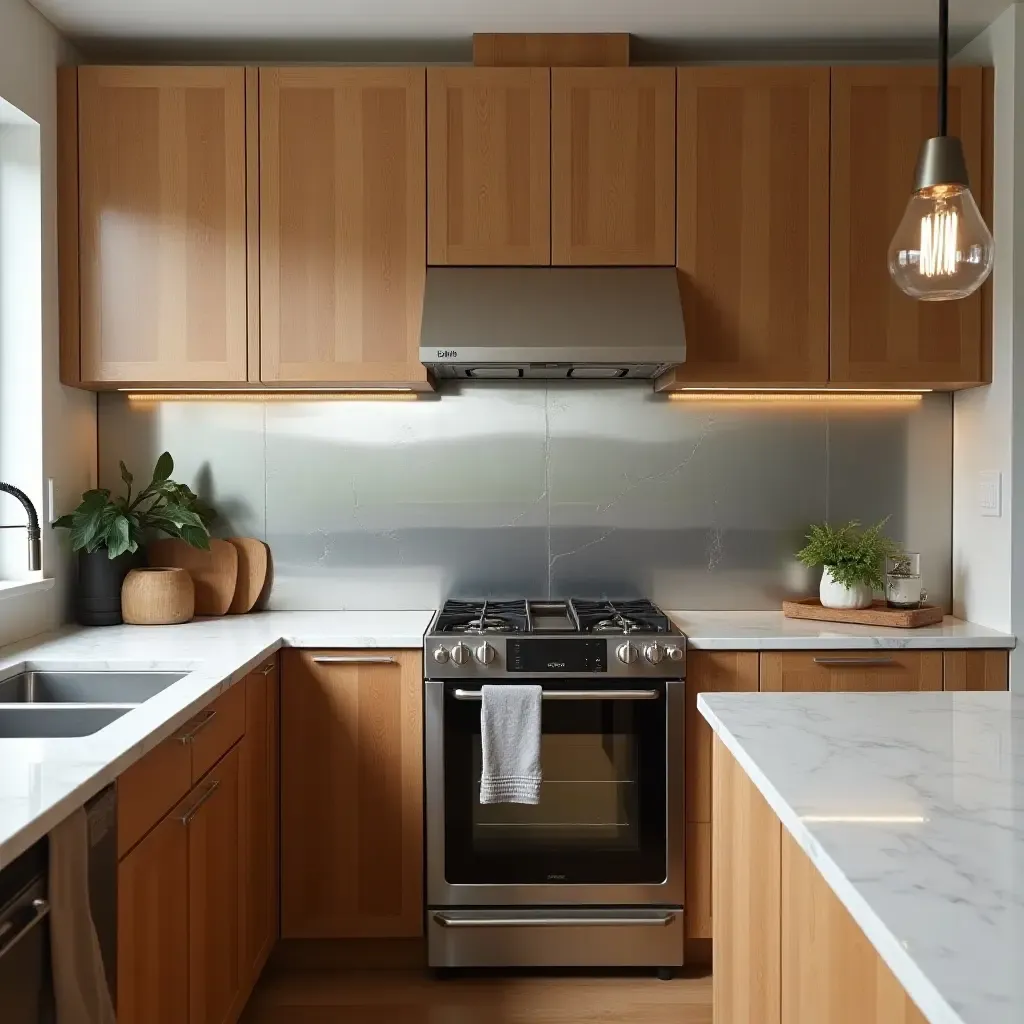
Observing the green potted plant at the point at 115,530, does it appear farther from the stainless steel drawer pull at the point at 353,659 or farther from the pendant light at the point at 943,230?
the pendant light at the point at 943,230

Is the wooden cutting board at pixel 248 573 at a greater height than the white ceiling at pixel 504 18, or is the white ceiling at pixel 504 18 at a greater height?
the white ceiling at pixel 504 18

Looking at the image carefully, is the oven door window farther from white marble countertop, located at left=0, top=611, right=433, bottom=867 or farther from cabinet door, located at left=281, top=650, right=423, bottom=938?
white marble countertop, located at left=0, top=611, right=433, bottom=867

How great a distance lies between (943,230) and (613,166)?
5.42 feet

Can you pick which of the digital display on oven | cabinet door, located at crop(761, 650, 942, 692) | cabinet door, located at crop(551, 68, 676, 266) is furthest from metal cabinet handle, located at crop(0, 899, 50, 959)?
cabinet door, located at crop(551, 68, 676, 266)

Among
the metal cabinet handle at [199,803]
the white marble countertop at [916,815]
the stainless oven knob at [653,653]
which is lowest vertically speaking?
the metal cabinet handle at [199,803]

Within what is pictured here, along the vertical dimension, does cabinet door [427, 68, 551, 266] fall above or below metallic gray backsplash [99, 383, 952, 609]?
above

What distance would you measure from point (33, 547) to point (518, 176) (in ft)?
5.53

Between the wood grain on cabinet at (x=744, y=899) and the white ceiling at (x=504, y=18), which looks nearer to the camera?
the wood grain on cabinet at (x=744, y=899)

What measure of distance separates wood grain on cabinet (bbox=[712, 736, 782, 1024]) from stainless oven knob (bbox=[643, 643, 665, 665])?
76 cm

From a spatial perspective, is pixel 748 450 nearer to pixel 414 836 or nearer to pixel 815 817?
pixel 414 836

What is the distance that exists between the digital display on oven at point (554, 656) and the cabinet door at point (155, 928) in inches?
38.5

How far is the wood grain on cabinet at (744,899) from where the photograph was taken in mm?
1399

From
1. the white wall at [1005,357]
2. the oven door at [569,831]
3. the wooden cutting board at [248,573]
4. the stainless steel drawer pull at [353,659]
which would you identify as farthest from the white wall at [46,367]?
the white wall at [1005,357]

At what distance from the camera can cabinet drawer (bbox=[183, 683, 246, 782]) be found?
197cm
